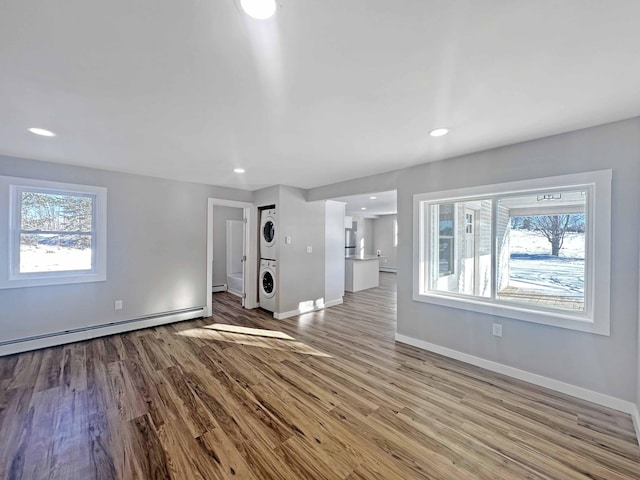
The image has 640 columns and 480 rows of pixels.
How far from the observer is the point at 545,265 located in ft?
8.66

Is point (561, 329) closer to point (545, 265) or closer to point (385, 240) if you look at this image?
point (545, 265)

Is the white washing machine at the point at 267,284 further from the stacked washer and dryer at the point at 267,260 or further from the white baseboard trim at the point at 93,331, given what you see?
the white baseboard trim at the point at 93,331

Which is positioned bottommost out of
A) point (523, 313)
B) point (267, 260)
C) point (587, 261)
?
point (523, 313)

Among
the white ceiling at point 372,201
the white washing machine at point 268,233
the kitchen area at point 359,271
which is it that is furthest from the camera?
the kitchen area at point 359,271

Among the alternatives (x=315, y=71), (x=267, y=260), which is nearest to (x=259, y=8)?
(x=315, y=71)

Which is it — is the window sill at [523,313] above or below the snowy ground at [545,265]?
below

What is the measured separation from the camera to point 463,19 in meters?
1.14

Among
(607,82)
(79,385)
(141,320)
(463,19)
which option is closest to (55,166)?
(141,320)

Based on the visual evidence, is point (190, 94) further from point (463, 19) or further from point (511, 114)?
point (511, 114)

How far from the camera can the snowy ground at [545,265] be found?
2453mm

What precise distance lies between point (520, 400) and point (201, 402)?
2.76m

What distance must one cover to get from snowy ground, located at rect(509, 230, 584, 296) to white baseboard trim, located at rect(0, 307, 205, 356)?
4.72 m

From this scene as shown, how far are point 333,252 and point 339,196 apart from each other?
1474 mm

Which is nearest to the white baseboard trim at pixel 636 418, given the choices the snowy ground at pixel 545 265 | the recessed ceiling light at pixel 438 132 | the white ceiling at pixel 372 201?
the snowy ground at pixel 545 265
